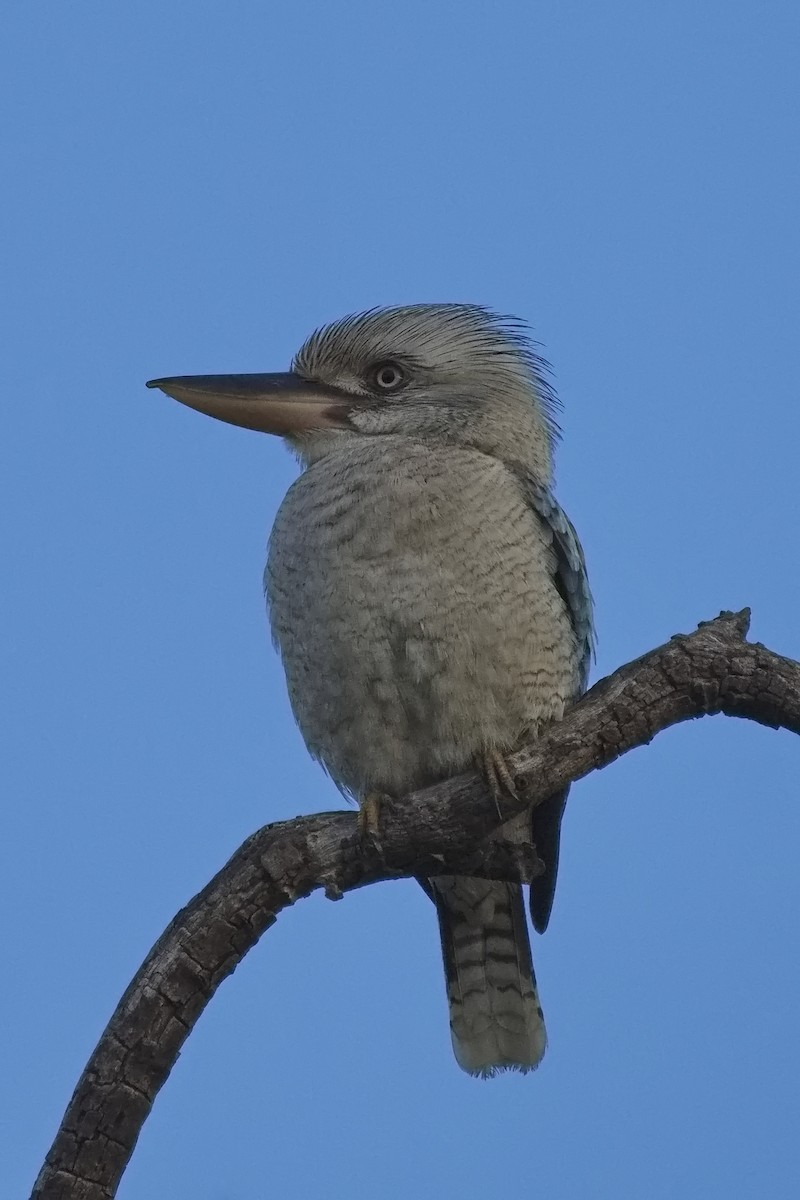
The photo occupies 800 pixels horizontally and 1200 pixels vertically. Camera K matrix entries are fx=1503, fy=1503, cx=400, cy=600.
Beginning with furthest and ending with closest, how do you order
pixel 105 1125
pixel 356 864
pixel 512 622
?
pixel 512 622 → pixel 356 864 → pixel 105 1125

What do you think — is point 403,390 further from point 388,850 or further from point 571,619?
point 388,850

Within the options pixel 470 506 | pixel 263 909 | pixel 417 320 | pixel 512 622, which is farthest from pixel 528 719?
pixel 417 320

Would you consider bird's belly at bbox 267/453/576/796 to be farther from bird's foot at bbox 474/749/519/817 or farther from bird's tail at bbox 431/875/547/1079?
bird's tail at bbox 431/875/547/1079

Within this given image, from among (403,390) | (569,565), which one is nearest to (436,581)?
(569,565)

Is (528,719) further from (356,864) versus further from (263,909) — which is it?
(263,909)

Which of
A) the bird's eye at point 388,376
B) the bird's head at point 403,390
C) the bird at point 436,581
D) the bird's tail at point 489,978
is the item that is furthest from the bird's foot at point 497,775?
the bird's eye at point 388,376
